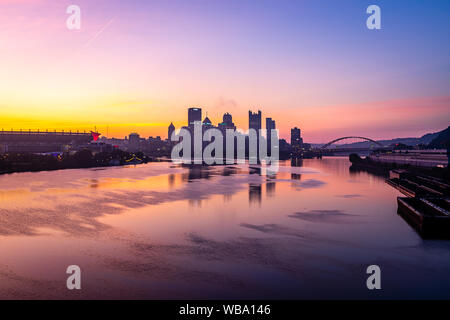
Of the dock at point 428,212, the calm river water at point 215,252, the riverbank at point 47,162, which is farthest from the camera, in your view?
the riverbank at point 47,162

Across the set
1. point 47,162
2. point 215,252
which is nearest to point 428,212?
point 215,252

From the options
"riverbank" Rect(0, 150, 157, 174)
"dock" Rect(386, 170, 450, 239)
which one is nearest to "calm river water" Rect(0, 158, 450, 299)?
"dock" Rect(386, 170, 450, 239)

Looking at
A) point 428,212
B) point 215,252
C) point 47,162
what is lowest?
point 215,252

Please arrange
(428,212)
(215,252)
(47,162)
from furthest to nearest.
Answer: (47,162) → (428,212) → (215,252)

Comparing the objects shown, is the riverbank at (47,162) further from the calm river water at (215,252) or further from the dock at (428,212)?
the dock at (428,212)

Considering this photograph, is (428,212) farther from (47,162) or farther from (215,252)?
(47,162)

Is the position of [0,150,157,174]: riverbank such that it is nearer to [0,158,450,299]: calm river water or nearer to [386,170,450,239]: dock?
[0,158,450,299]: calm river water

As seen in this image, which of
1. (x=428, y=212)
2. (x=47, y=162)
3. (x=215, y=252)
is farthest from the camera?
(x=47, y=162)

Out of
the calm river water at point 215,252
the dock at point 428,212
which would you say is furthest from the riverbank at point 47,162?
the dock at point 428,212
